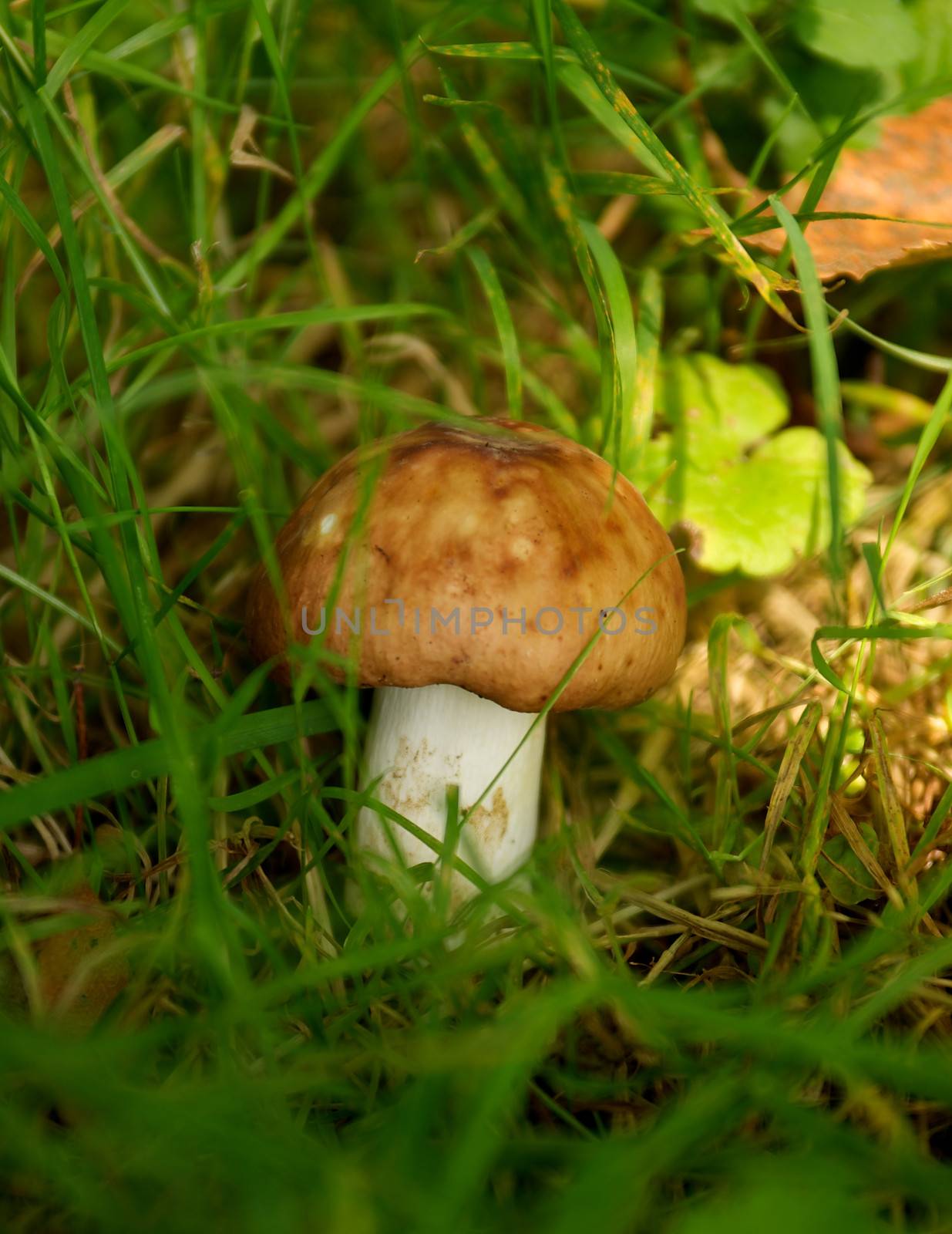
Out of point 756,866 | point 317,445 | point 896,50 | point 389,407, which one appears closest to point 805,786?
point 756,866

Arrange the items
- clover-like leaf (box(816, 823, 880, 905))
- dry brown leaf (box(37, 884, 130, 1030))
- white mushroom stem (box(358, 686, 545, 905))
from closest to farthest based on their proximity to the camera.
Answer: dry brown leaf (box(37, 884, 130, 1030)) < clover-like leaf (box(816, 823, 880, 905)) < white mushroom stem (box(358, 686, 545, 905))

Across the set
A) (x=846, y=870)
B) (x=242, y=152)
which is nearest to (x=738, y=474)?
(x=846, y=870)

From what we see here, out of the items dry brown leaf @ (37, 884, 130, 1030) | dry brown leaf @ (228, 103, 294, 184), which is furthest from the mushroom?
dry brown leaf @ (228, 103, 294, 184)

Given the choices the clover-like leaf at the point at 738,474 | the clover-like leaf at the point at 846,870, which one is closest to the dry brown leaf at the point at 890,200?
the clover-like leaf at the point at 738,474

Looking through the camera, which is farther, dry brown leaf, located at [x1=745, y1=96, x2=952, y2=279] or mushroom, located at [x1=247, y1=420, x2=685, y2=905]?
dry brown leaf, located at [x1=745, y1=96, x2=952, y2=279]

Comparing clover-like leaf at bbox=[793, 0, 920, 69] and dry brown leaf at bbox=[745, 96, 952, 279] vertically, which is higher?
clover-like leaf at bbox=[793, 0, 920, 69]

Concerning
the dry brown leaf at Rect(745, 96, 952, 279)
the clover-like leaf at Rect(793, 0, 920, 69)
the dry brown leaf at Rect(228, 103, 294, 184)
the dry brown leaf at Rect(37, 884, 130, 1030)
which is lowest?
the dry brown leaf at Rect(37, 884, 130, 1030)

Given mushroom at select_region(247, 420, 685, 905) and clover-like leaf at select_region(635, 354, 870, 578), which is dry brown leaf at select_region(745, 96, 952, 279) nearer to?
clover-like leaf at select_region(635, 354, 870, 578)
